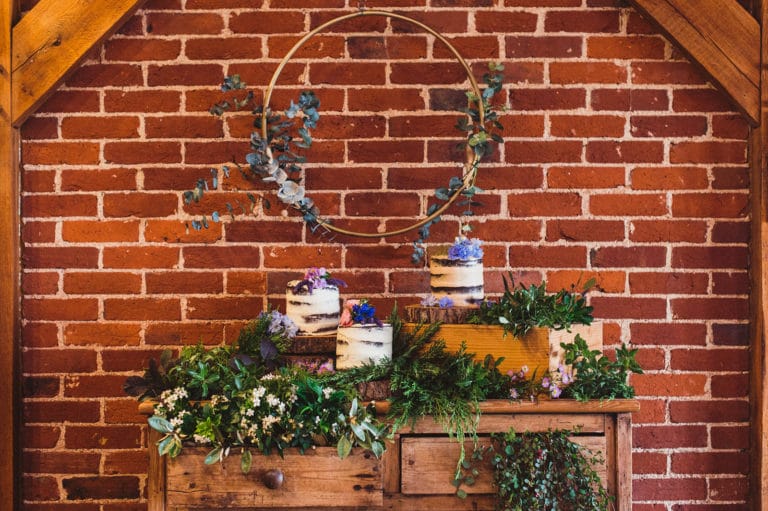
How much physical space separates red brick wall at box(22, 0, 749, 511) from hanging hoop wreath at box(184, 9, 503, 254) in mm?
82

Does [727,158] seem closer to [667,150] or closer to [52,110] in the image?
[667,150]

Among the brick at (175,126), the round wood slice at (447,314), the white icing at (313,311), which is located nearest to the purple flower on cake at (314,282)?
the white icing at (313,311)

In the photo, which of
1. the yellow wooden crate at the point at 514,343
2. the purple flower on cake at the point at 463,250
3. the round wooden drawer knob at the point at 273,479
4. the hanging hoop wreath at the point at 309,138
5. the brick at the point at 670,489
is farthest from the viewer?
the brick at the point at 670,489

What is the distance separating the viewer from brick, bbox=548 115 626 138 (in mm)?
1977

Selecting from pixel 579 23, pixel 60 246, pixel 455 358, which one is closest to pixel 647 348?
pixel 455 358

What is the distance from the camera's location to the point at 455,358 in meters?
1.56

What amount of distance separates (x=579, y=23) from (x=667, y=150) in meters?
0.46

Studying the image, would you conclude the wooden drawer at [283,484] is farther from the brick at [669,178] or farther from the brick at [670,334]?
the brick at [669,178]

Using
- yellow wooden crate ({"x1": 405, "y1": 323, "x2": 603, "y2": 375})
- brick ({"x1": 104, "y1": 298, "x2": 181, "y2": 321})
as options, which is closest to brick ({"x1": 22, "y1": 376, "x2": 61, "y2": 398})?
brick ({"x1": 104, "y1": 298, "x2": 181, "y2": 321})

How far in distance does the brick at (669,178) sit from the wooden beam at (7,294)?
6.01 feet

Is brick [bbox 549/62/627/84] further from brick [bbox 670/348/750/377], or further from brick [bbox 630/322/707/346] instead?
brick [bbox 670/348/750/377]

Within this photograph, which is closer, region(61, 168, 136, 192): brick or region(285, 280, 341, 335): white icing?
region(285, 280, 341, 335): white icing

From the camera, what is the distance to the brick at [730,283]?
196 cm

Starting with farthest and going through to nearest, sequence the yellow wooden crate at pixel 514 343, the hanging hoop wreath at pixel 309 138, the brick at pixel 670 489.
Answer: the brick at pixel 670 489 → the hanging hoop wreath at pixel 309 138 → the yellow wooden crate at pixel 514 343
